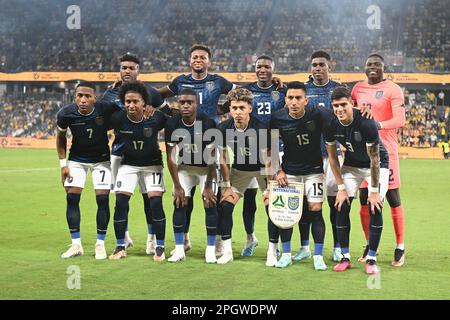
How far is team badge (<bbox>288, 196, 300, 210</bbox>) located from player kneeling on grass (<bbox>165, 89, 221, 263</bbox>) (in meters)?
0.98

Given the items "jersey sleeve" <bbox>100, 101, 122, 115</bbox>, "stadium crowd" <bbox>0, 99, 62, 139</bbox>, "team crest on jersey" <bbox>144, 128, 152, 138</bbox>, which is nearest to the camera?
"team crest on jersey" <bbox>144, 128, 152, 138</bbox>

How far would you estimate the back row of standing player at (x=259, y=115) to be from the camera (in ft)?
27.8

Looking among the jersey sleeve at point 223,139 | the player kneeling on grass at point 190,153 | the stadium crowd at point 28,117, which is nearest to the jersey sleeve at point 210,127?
the player kneeling on grass at point 190,153

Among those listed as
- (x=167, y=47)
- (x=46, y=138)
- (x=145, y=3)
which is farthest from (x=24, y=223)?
(x=145, y=3)

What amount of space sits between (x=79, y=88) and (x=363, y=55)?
110ft

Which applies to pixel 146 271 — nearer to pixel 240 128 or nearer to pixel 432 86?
pixel 240 128

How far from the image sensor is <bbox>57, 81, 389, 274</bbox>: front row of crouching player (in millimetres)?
7898

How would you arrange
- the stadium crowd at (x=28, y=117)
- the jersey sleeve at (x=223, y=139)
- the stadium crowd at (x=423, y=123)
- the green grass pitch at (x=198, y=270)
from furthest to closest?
the stadium crowd at (x=28, y=117) < the stadium crowd at (x=423, y=123) < the jersey sleeve at (x=223, y=139) < the green grass pitch at (x=198, y=270)

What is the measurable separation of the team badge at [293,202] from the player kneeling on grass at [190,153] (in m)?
0.98

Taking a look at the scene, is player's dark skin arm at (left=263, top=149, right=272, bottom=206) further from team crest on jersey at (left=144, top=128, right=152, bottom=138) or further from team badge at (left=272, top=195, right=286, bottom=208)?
team crest on jersey at (left=144, top=128, right=152, bottom=138)

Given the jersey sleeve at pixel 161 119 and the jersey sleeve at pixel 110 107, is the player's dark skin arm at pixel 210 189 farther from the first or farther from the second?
the jersey sleeve at pixel 110 107

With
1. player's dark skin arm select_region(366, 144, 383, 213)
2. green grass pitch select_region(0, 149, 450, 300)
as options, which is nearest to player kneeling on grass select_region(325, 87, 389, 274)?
player's dark skin arm select_region(366, 144, 383, 213)

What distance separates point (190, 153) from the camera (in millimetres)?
8562

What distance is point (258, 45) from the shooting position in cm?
4362
